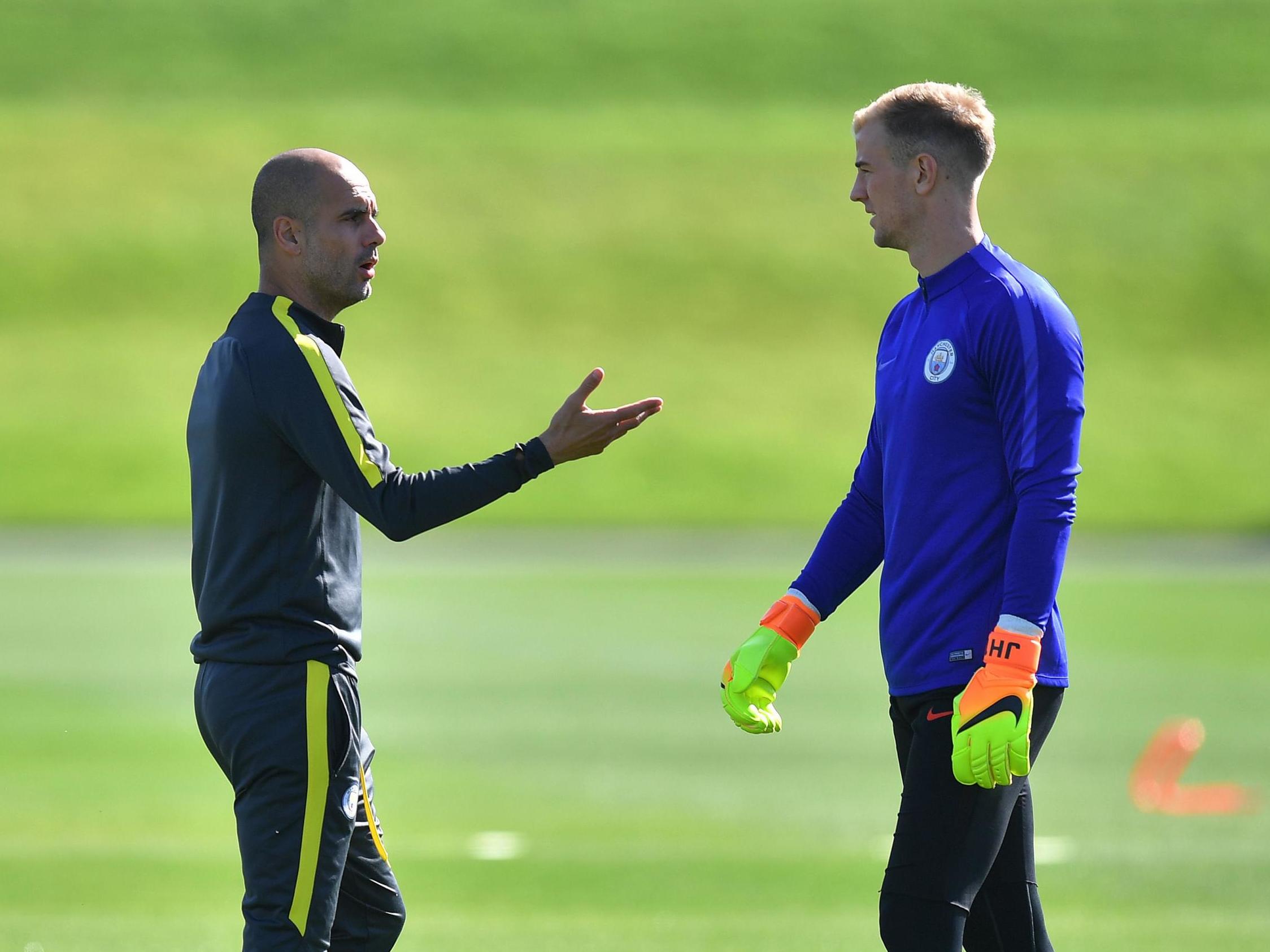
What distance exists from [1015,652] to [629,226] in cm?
4007

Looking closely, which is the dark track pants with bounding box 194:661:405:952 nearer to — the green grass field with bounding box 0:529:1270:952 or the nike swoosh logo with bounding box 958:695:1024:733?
the nike swoosh logo with bounding box 958:695:1024:733

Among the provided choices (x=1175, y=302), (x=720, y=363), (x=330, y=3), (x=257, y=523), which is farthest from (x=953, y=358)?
(x=330, y=3)

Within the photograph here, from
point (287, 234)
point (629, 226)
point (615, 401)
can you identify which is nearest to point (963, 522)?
point (287, 234)

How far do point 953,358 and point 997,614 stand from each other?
0.58 m

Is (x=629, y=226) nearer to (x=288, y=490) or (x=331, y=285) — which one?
(x=331, y=285)

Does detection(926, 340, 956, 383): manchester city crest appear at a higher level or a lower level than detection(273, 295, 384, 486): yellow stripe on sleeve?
higher

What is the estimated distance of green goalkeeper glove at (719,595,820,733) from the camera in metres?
4.62

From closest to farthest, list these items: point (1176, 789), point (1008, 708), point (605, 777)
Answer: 1. point (1008, 708)
2. point (1176, 789)
3. point (605, 777)

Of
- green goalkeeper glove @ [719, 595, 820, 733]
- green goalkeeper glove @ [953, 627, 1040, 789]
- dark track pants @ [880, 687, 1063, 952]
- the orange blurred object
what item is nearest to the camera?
green goalkeeper glove @ [953, 627, 1040, 789]

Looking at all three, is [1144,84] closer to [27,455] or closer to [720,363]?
[720,363]

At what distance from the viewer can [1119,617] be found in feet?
52.3

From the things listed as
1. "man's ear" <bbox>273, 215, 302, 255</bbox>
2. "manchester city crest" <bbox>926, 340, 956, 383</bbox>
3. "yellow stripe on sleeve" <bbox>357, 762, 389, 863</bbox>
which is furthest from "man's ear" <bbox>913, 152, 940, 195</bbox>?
"yellow stripe on sleeve" <bbox>357, 762, 389, 863</bbox>

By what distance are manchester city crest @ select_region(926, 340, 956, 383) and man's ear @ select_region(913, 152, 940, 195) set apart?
1.25ft

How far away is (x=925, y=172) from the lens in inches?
166
